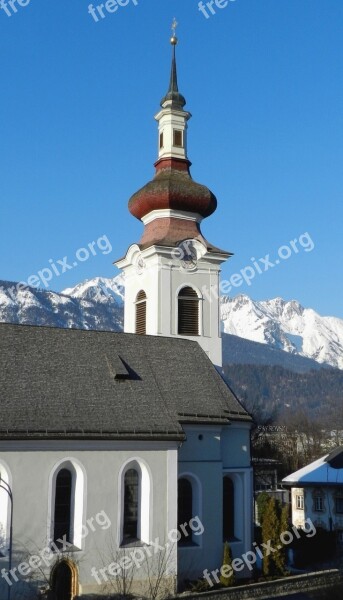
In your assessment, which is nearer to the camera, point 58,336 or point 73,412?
point 73,412

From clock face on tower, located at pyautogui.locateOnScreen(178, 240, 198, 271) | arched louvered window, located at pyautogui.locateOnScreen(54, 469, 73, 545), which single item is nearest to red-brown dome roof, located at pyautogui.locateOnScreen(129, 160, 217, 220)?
clock face on tower, located at pyautogui.locateOnScreen(178, 240, 198, 271)

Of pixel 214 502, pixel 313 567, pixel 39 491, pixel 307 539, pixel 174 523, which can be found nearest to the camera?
pixel 39 491

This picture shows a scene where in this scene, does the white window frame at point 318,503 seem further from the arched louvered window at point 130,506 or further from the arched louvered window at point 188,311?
the arched louvered window at point 130,506

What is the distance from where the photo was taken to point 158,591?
24219 mm

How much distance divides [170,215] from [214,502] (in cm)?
1435

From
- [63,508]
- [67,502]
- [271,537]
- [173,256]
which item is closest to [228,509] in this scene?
[271,537]

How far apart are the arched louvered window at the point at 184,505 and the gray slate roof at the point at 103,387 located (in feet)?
8.02

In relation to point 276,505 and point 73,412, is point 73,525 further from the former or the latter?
point 276,505

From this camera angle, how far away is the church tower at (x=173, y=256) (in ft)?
109

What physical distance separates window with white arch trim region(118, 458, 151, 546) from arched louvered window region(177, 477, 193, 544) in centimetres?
216

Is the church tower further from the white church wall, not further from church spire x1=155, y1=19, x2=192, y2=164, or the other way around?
the white church wall

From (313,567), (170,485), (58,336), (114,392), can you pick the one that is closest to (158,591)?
(170,485)

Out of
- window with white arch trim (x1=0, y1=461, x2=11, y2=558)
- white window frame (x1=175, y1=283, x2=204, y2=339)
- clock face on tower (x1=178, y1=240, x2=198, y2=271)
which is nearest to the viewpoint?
window with white arch trim (x1=0, y1=461, x2=11, y2=558)

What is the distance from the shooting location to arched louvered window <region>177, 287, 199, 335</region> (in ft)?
110
